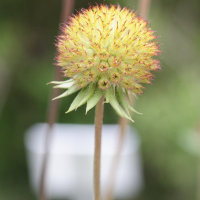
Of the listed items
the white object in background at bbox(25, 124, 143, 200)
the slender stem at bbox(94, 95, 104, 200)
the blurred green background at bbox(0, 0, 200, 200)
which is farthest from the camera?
the blurred green background at bbox(0, 0, 200, 200)

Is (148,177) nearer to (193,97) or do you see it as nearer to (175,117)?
(175,117)

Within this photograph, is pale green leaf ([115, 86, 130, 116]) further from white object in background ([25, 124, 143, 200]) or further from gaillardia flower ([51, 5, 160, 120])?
white object in background ([25, 124, 143, 200])

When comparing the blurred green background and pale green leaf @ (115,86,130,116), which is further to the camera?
the blurred green background

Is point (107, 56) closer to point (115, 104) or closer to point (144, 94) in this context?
point (115, 104)

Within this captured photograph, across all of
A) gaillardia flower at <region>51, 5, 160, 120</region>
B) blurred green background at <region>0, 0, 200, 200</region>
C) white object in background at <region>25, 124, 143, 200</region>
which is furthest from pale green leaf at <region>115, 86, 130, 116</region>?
blurred green background at <region>0, 0, 200, 200</region>

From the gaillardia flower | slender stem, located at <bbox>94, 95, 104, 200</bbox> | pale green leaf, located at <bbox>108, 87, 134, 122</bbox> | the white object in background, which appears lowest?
the white object in background

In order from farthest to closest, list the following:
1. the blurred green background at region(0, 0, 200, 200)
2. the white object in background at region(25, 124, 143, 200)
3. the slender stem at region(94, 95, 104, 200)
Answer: the blurred green background at region(0, 0, 200, 200), the white object in background at region(25, 124, 143, 200), the slender stem at region(94, 95, 104, 200)

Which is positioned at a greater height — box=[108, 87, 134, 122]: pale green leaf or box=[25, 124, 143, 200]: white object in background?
box=[108, 87, 134, 122]: pale green leaf
